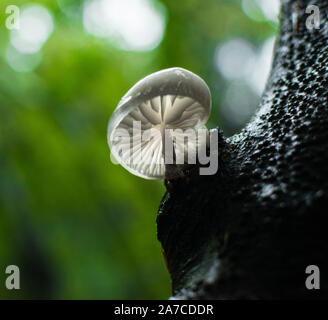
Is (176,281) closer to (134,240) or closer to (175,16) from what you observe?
(134,240)

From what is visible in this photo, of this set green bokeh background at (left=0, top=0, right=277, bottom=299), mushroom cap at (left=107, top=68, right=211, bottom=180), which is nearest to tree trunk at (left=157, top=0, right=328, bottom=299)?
mushroom cap at (left=107, top=68, right=211, bottom=180)

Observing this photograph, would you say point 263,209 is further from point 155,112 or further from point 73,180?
point 73,180

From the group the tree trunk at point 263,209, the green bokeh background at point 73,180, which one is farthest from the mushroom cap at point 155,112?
the green bokeh background at point 73,180

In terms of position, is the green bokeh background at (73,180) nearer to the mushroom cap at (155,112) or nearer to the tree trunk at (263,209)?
the mushroom cap at (155,112)

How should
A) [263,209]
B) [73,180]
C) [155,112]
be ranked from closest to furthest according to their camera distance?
1. [263,209]
2. [155,112]
3. [73,180]

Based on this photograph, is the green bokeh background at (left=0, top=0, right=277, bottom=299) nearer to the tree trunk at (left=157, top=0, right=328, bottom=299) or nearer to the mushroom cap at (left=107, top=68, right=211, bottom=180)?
the mushroom cap at (left=107, top=68, right=211, bottom=180)

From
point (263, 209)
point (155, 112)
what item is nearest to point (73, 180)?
point (155, 112)

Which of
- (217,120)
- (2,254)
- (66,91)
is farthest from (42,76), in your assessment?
(217,120)
